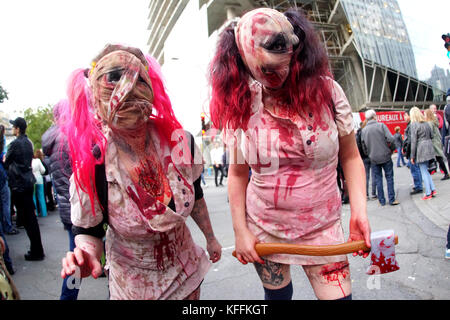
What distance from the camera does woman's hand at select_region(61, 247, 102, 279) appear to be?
116cm

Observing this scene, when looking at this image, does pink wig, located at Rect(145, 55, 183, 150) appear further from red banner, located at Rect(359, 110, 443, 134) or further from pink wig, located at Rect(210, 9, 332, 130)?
red banner, located at Rect(359, 110, 443, 134)

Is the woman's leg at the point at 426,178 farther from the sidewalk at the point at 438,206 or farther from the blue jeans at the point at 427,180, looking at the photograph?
the sidewalk at the point at 438,206

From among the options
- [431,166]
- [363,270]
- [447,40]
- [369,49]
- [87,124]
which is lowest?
[363,270]

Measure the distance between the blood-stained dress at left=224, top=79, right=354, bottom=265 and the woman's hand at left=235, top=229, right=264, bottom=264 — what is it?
9cm

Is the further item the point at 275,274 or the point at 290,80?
the point at 275,274

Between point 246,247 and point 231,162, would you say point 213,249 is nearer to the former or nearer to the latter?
point 246,247

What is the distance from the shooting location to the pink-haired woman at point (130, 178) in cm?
124

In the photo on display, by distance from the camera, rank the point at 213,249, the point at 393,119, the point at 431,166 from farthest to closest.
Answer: the point at 393,119
the point at 431,166
the point at 213,249

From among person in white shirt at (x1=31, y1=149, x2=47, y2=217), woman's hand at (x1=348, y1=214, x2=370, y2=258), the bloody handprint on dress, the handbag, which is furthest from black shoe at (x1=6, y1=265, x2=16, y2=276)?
the handbag

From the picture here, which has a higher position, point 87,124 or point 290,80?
point 290,80

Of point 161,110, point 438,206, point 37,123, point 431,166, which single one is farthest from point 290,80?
point 37,123

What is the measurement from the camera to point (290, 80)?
140cm

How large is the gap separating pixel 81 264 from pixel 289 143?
97 cm

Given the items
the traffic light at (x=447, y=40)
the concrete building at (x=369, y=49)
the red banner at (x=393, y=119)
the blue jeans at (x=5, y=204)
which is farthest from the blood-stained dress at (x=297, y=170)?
the concrete building at (x=369, y=49)
